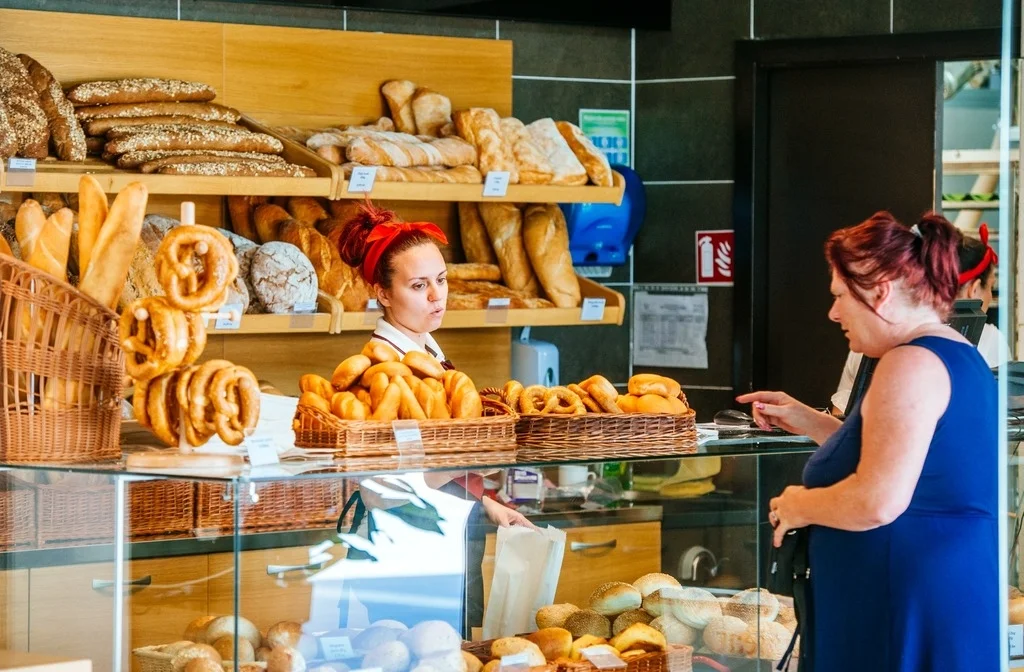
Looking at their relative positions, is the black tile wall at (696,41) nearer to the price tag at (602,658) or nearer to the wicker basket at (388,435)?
the wicker basket at (388,435)

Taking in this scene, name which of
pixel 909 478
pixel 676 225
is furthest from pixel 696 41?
pixel 909 478

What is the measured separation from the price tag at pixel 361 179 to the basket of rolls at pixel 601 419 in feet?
5.03

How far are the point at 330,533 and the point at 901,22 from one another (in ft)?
10.1

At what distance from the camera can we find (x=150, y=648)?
1.86 meters

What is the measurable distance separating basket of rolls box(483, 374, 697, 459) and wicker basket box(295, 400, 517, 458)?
5cm

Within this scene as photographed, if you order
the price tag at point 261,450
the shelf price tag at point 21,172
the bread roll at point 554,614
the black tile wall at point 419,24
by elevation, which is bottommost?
the bread roll at point 554,614

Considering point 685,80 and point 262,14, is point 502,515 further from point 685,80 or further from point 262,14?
point 685,80

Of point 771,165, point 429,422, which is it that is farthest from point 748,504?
point 771,165

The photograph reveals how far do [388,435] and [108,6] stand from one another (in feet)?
7.70

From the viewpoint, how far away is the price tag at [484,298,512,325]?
3.96 m

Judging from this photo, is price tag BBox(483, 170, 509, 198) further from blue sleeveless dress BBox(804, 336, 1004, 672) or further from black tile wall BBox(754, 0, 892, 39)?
blue sleeveless dress BBox(804, 336, 1004, 672)

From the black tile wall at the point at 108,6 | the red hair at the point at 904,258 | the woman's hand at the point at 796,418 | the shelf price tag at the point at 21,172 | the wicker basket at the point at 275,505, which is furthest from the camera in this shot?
the black tile wall at the point at 108,6

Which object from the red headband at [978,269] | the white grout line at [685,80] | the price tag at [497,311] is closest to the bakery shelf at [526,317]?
the price tag at [497,311]

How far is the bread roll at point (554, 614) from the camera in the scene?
2025 mm
